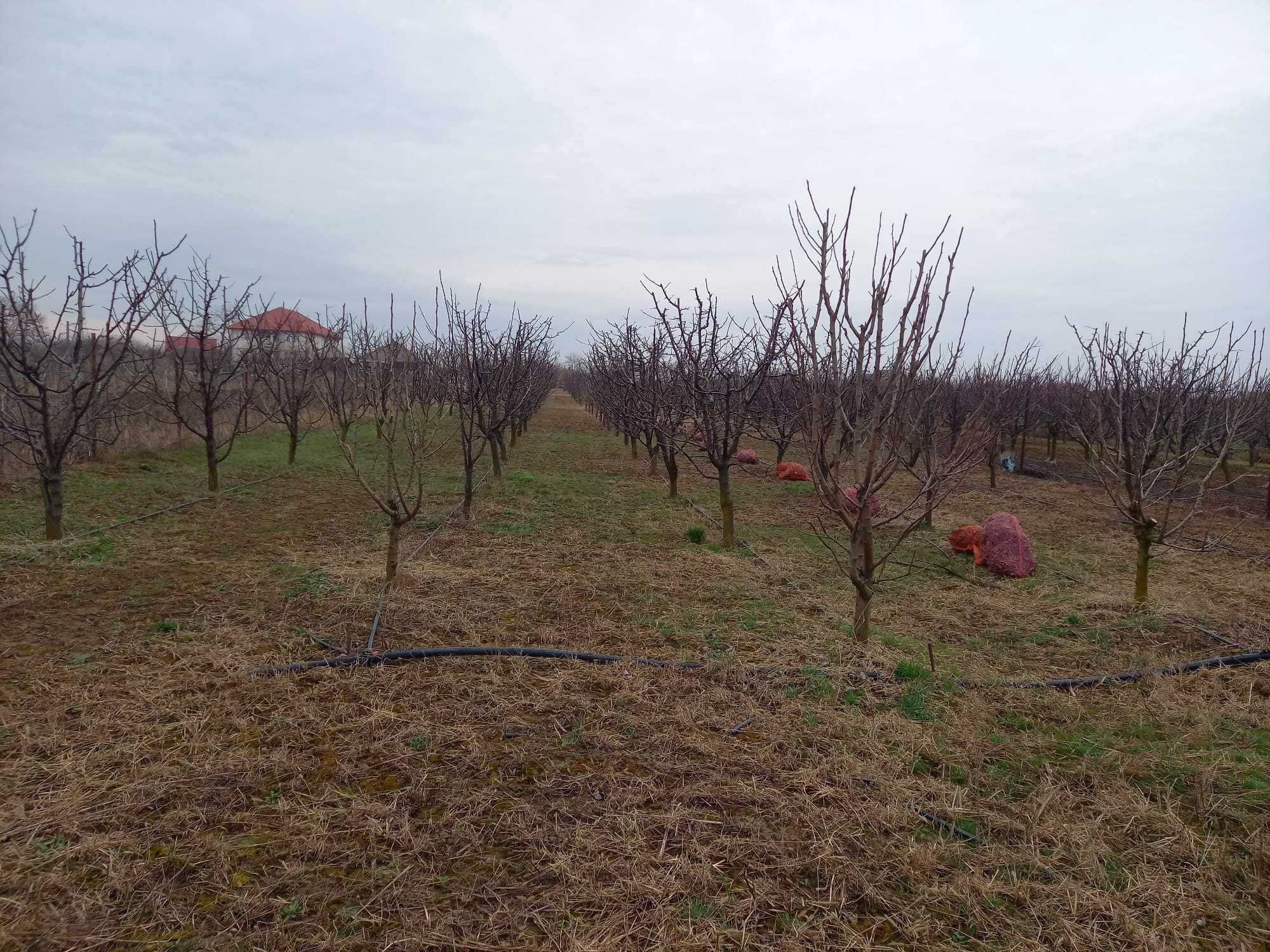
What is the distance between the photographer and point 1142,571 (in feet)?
19.1

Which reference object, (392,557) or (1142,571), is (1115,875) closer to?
(1142,571)

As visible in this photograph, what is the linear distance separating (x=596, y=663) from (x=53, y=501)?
5890 millimetres

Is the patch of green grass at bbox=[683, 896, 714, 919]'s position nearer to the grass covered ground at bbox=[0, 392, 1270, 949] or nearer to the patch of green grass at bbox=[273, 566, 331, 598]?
the grass covered ground at bbox=[0, 392, 1270, 949]

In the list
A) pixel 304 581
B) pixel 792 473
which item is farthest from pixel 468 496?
pixel 792 473

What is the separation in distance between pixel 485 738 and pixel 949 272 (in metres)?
3.43

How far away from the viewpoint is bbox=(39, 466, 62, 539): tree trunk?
6305 mm

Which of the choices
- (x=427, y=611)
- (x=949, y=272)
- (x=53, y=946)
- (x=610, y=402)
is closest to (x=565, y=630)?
(x=427, y=611)

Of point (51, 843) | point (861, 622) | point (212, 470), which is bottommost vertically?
point (51, 843)

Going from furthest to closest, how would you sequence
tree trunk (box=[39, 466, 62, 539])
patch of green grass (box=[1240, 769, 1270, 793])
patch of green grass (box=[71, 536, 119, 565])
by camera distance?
tree trunk (box=[39, 466, 62, 539]) < patch of green grass (box=[71, 536, 119, 565]) < patch of green grass (box=[1240, 769, 1270, 793])

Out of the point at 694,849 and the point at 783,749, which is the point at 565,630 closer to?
the point at 783,749

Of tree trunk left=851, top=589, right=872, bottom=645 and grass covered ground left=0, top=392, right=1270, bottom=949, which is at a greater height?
tree trunk left=851, top=589, right=872, bottom=645

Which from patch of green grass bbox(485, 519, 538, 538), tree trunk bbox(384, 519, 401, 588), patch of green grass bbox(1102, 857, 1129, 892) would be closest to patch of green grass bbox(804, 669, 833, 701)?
patch of green grass bbox(1102, 857, 1129, 892)

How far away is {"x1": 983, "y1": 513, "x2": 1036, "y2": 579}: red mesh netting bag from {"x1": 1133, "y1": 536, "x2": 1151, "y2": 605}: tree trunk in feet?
3.82

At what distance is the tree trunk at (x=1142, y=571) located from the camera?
5734 millimetres
